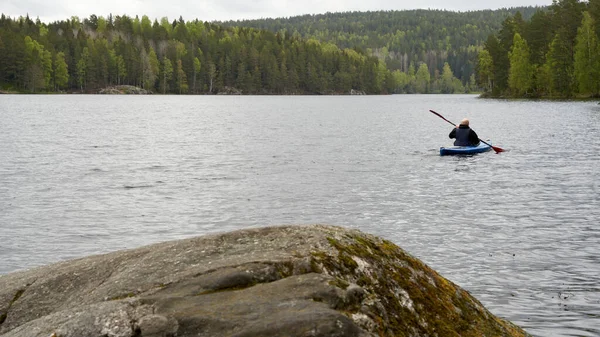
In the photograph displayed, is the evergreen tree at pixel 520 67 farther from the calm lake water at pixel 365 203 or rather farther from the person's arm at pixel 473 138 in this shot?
the person's arm at pixel 473 138

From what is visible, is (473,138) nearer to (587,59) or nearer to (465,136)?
(465,136)

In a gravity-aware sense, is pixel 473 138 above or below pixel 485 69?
below

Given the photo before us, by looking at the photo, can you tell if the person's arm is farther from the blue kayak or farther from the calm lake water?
the calm lake water

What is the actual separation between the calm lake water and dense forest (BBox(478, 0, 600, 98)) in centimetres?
6080

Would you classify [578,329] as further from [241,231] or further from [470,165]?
[470,165]

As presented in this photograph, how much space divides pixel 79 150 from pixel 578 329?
35073 millimetres

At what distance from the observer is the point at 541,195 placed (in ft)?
71.7

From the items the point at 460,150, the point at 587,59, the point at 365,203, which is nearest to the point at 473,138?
the point at 460,150

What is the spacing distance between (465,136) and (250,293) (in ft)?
103

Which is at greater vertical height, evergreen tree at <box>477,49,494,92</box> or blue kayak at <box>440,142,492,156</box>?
evergreen tree at <box>477,49,494,92</box>

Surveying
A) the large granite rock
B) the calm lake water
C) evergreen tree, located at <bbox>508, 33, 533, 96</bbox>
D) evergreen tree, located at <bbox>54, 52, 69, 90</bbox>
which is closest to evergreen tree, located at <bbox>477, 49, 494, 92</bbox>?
evergreen tree, located at <bbox>508, 33, 533, 96</bbox>

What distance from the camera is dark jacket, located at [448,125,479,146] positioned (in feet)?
115

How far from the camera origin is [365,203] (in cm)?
2080

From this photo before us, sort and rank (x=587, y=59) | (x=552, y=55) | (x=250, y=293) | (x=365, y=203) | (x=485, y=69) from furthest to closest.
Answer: (x=485, y=69)
(x=552, y=55)
(x=587, y=59)
(x=365, y=203)
(x=250, y=293)
